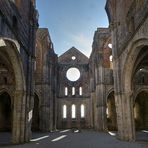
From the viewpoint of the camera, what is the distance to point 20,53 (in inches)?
501

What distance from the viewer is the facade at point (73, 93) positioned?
3425 centimetres

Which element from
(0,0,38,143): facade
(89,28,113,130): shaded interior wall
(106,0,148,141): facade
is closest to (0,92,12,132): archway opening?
(89,28,113,130): shaded interior wall

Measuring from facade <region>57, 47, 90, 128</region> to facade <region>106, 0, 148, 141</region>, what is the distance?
62.8 feet

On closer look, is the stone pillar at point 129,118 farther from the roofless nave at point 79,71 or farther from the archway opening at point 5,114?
the archway opening at point 5,114

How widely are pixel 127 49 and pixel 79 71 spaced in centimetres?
2387

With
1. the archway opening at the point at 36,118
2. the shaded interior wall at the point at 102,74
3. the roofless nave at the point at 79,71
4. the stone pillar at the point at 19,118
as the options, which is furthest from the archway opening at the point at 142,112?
the stone pillar at the point at 19,118

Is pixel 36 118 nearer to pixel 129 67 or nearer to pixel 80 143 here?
pixel 80 143

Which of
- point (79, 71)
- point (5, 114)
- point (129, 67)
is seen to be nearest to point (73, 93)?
point (79, 71)

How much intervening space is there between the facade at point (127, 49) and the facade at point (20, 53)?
617 centimetres

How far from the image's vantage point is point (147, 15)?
9.81 metres

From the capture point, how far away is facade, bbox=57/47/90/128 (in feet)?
112

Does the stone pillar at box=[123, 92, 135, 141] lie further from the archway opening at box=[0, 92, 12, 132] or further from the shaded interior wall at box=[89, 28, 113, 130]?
the archway opening at box=[0, 92, 12, 132]

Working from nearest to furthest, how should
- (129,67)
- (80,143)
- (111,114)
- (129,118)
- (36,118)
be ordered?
(80,143) < (129,118) < (129,67) < (36,118) < (111,114)

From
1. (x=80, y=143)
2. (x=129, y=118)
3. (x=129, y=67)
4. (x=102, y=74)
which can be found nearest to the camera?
(x=80, y=143)
